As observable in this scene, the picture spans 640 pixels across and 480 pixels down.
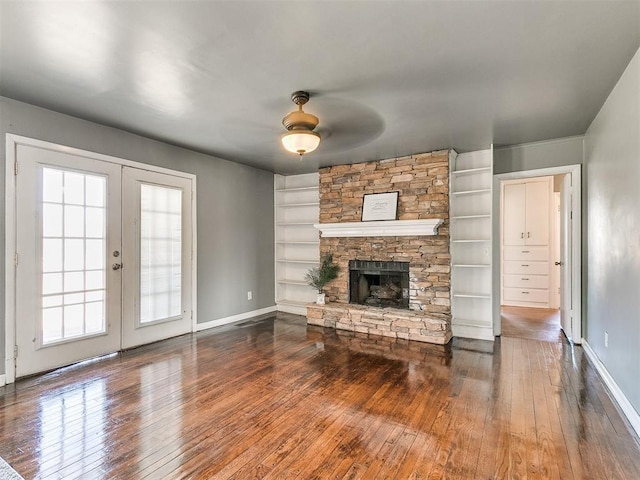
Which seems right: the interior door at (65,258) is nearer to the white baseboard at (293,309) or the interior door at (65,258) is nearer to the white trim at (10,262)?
the white trim at (10,262)

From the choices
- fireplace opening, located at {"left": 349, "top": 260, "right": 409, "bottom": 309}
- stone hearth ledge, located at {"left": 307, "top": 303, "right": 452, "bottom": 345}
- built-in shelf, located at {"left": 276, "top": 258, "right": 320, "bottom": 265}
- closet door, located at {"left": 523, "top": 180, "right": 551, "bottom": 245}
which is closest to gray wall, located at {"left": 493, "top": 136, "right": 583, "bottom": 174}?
fireplace opening, located at {"left": 349, "top": 260, "right": 409, "bottom": 309}

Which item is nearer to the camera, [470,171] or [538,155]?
[538,155]

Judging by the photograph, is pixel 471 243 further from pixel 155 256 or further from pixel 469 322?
pixel 155 256

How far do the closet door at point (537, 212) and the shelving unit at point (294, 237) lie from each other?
417 cm

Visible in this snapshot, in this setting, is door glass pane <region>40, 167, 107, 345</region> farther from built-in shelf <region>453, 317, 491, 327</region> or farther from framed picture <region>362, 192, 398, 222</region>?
built-in shelf <region>453, 317, 491, 327</region>

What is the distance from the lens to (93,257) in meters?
3.57

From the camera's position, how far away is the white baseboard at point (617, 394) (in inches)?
88.4

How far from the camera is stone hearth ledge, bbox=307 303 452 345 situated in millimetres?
4238

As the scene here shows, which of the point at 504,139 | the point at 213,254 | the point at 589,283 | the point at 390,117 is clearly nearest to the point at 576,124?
the point at 504,139

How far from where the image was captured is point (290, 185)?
20.5 ft

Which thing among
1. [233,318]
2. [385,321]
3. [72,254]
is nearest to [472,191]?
[385,321]

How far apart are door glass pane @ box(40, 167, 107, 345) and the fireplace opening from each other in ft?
10.9

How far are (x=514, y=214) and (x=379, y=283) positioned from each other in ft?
11.3

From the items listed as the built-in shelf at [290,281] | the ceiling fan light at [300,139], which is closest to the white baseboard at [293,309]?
the built-in shelf at [290,281]
